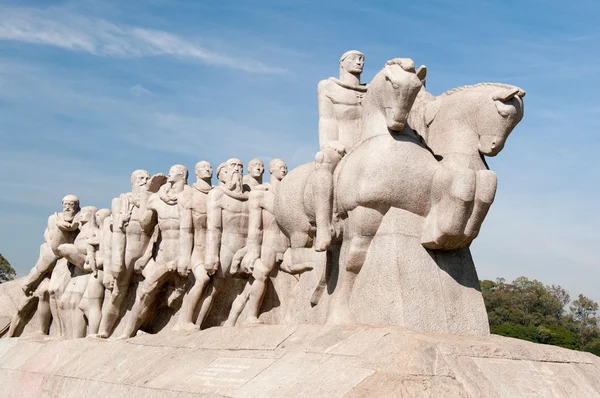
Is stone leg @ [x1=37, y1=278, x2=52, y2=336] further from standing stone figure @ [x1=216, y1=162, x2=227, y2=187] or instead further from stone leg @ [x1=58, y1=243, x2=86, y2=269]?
standing stone figure @ [x1=216, y1=162, x2=227, y2=187]

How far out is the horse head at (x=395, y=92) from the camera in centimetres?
818

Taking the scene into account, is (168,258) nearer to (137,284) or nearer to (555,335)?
(137,284)

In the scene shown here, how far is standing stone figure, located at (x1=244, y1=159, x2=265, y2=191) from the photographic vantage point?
11.4m

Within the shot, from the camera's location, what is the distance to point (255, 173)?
37.4ft

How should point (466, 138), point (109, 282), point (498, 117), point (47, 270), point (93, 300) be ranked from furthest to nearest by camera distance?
point (47, 270), point (93, 300), point (109, 282), point (466, 138), point (498, 117)

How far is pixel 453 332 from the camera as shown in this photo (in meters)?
8.04

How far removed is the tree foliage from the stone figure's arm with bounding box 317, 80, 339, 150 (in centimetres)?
2439

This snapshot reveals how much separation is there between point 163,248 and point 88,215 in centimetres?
276

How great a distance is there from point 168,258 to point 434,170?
15.8 ft

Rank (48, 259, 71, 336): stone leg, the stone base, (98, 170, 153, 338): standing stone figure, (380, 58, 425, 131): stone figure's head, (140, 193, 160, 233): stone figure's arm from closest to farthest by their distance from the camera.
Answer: the stone base
(380, 58, 425, 131): stone figure's head
(140, 193, 160, 233): stone figure's arm
(98, 170, 153, 338): standing stone figure
(48, 259, 71, 336): stone leg

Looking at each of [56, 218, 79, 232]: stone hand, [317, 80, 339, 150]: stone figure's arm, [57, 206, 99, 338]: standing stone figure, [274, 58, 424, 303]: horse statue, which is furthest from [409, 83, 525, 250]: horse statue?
Result: [56, 218, 79, 232]: stone hand

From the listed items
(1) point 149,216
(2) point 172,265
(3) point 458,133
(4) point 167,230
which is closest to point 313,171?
(3) point 458,133

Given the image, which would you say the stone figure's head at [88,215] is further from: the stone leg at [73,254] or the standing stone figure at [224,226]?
the standing stone figure at [224,226]

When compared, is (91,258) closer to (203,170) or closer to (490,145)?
(203,170)
